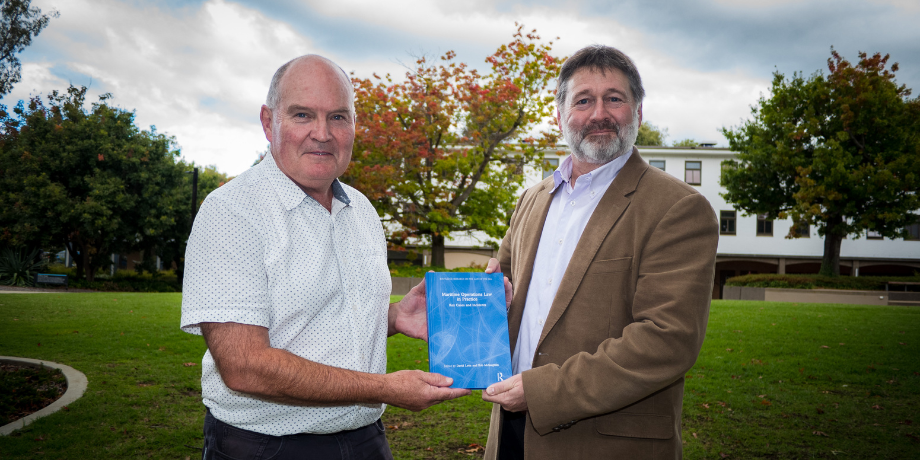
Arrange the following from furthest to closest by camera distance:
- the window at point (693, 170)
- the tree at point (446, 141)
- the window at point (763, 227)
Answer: the window at point (693, 170) → the window at point (763, 227) → the tree at point (446, 141)

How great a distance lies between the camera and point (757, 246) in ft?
141

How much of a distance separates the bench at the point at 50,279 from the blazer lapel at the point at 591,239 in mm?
33442

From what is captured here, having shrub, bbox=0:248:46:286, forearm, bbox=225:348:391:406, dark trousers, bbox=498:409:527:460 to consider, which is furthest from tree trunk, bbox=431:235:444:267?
forearm, bbox=225:348:391:406

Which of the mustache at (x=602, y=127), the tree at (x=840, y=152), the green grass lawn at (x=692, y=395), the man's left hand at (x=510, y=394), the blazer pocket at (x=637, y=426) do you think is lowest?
the green grass lawn at (x=692, y=395)

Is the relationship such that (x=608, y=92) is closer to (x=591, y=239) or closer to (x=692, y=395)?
(x=591, y=239)

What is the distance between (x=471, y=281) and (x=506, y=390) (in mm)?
608

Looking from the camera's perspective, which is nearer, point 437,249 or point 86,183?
point 437,249

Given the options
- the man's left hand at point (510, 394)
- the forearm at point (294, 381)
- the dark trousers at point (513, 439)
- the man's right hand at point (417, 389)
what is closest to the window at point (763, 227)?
the dark trousers at point (513, 439)

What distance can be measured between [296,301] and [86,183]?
3562 centimetres

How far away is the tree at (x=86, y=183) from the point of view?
3020 centimetres

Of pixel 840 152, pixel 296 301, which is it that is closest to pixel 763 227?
pixel 840 152

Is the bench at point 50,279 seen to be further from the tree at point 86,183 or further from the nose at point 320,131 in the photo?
the nose at point 320,131

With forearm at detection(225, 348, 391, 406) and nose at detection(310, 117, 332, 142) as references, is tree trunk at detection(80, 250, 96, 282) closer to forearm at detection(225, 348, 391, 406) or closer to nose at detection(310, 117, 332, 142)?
nose at detection(310, 117, 332, 142)

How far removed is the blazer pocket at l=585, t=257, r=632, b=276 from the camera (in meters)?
2.70
